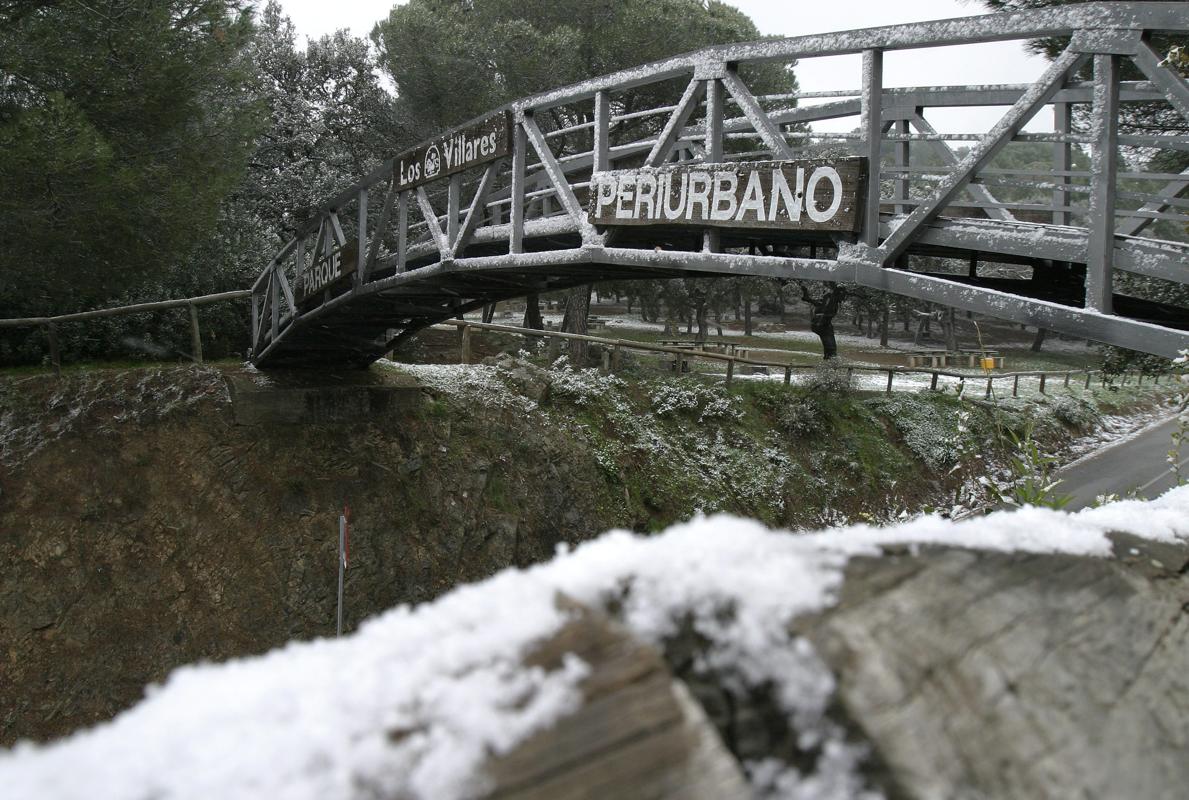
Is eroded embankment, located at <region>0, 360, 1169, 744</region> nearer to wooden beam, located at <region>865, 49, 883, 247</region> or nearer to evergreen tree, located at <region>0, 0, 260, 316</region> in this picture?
evergreen tree, located at <region>0, 0, 260, 316</region>

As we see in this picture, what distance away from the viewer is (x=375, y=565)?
10.7 meters

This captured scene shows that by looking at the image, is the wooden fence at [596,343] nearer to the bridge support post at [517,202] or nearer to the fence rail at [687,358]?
the fence rail at [687,358]

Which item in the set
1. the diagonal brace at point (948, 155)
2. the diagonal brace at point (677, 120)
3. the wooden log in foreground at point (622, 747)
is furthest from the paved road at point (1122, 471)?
the wooden log in foreground at point (622, 747)

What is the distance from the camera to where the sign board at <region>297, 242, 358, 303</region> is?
9.34m

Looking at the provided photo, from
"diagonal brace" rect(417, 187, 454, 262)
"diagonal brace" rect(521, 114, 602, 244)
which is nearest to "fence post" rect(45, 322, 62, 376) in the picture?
"diagonal brace" rect(417, 187, 454, 262)

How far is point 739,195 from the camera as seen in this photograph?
535cm

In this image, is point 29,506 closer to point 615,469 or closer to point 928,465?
point 615,469

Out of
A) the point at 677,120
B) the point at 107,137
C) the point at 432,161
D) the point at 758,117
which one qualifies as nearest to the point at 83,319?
the point at 107,137

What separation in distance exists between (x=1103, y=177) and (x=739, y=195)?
2141 millimetres

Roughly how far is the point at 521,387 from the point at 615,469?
218 centimetres

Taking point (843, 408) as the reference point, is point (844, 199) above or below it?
above

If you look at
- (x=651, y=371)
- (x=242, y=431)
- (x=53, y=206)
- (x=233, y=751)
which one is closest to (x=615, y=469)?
(x=651, y=371)

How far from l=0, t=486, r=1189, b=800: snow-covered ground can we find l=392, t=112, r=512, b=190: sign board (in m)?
6.72

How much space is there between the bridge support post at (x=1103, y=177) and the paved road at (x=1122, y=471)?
35.1 ft
